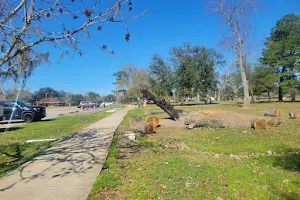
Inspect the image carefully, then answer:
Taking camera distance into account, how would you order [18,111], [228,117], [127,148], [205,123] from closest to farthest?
1. [127,148]
2. [205,123]
3. [228,117]
4. [18,111]

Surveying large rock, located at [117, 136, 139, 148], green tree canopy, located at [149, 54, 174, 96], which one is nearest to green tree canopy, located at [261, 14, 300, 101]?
green tree canopy, located at [149, 54, 174, 96]

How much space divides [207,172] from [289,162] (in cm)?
201

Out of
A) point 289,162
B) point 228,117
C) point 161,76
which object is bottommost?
point 289,162

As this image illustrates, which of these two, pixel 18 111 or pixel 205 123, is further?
pixel 18 111

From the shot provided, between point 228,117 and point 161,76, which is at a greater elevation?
point 161,76

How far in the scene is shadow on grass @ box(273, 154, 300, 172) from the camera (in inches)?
183

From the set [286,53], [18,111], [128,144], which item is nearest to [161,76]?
[286,53]

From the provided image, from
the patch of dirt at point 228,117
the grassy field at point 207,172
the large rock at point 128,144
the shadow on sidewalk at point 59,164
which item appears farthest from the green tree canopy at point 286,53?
the shadow on sidewalk at point 59,164

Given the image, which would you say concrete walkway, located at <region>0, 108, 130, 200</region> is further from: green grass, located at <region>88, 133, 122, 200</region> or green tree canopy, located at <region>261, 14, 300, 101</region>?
green tree canopy, located at <region>261, 14, 300, 101</region>

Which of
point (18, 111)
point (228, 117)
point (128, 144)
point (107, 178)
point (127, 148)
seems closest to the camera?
point (107, 178)

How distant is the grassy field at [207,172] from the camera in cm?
358

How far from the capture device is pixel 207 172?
448 cm

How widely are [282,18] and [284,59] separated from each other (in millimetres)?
8572

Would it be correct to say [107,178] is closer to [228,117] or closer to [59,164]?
[59,164]
